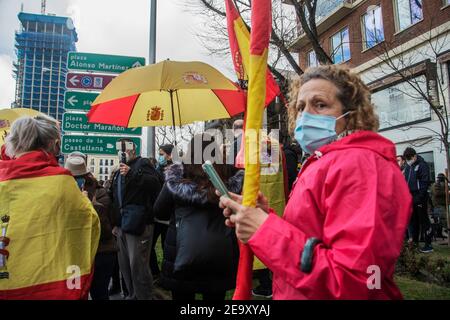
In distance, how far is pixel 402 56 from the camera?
36.8ft

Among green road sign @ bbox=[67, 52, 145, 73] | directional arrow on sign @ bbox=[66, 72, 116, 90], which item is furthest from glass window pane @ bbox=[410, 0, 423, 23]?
directional arrow on sign @ bbox=[66, 72, 116, 90]

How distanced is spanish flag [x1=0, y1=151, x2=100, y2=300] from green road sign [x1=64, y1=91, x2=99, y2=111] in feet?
15.4

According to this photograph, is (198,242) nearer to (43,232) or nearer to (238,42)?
(43,232)

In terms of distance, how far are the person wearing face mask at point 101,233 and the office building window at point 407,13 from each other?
13924 millimetres

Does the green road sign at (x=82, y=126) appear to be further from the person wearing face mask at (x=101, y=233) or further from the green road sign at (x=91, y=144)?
the person wearing face mask at (x=101, y=233)

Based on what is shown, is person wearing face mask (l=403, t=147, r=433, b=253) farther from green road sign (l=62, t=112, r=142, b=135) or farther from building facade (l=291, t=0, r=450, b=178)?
green road sign (l=62, t=112, r=142, b=135)

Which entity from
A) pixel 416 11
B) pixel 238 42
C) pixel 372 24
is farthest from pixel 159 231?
pixel 372 24

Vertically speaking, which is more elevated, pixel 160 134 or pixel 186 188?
pixel 160 134

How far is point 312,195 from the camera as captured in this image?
54.4 inches

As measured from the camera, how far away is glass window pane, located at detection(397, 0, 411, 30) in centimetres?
1437

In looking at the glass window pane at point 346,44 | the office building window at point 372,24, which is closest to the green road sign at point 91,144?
the office building window at point 372,24

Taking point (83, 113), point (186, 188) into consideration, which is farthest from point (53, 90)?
point (186, 188)
